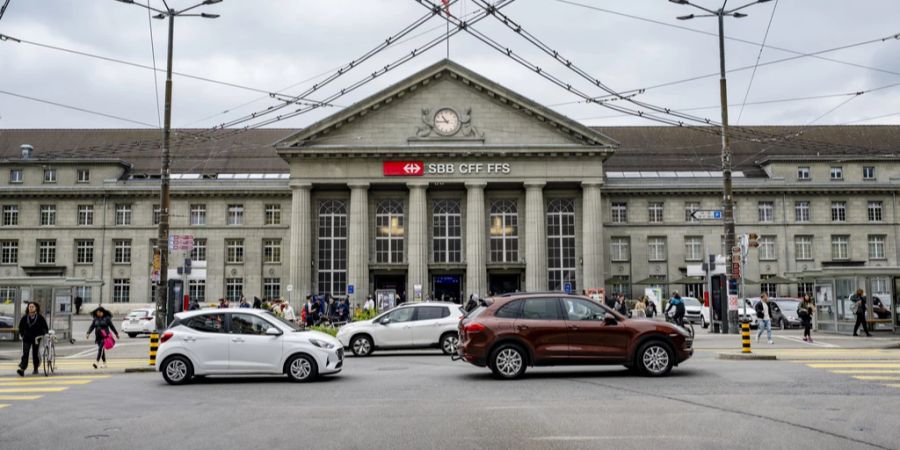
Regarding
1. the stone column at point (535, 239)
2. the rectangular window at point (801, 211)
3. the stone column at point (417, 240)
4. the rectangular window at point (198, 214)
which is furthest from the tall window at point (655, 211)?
the rectangular window at point (198, 214)

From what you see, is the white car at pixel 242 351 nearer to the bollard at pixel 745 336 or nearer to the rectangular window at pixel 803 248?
the bollard at pixel 745 336

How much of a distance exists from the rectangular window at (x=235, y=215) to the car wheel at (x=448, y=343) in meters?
39.9

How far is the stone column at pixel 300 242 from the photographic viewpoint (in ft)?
172

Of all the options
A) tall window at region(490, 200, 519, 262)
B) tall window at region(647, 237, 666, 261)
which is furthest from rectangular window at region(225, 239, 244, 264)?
tall window at region(647, 237, 666, 261)

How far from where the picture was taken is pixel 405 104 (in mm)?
54188

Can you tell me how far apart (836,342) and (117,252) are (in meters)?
50.1

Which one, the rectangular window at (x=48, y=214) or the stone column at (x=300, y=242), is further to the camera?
the rectangular window at (x=48, y=214)

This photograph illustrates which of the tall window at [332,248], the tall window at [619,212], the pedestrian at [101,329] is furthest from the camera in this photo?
the tall window at [619,212]

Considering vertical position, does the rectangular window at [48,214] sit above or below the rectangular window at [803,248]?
above

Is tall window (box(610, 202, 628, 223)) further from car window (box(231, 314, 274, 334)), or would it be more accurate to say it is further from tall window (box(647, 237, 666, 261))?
car window (box(231, 314, 274, 334))

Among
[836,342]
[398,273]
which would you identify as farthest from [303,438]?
[398,273]

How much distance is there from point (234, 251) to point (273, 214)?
153 inches

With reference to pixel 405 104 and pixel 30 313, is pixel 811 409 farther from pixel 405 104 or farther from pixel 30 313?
pixel 405 104

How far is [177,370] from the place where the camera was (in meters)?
16.9
